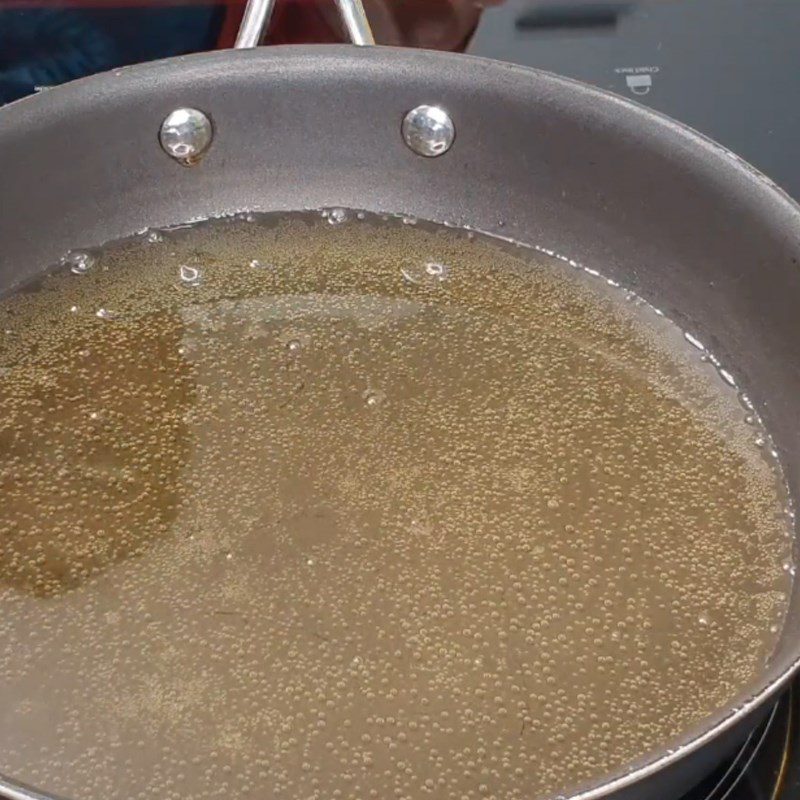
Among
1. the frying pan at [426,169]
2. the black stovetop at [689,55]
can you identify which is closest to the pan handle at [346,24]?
the frying pan at [426,169]

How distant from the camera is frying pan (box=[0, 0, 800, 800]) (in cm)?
77

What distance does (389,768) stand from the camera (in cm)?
58

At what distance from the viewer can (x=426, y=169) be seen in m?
0.89

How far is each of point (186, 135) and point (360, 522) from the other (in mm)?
368

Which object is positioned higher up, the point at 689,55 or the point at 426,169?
the point at 689,55

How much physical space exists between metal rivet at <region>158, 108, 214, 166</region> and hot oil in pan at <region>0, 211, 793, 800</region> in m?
0.06

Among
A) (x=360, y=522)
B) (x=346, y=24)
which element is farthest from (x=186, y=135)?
(x=360, y=522)

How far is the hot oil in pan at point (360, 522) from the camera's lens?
0.59m

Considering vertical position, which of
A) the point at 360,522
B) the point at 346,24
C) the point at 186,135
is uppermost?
the point at 346,24

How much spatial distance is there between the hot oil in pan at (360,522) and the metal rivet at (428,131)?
0.07 metres

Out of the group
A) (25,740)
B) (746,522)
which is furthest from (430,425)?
(25,740)

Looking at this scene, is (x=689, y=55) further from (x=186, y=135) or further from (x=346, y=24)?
(x=186, y=135)

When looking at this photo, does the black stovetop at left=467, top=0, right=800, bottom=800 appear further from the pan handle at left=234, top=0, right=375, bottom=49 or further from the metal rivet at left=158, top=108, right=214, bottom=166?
the metal rivet at left=158, top=108, right=214, bottom=166

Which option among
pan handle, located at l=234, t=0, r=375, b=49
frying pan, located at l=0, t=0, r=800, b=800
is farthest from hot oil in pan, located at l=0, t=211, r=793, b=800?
pan handle, located at l=234, t=0, r=375, b=49
